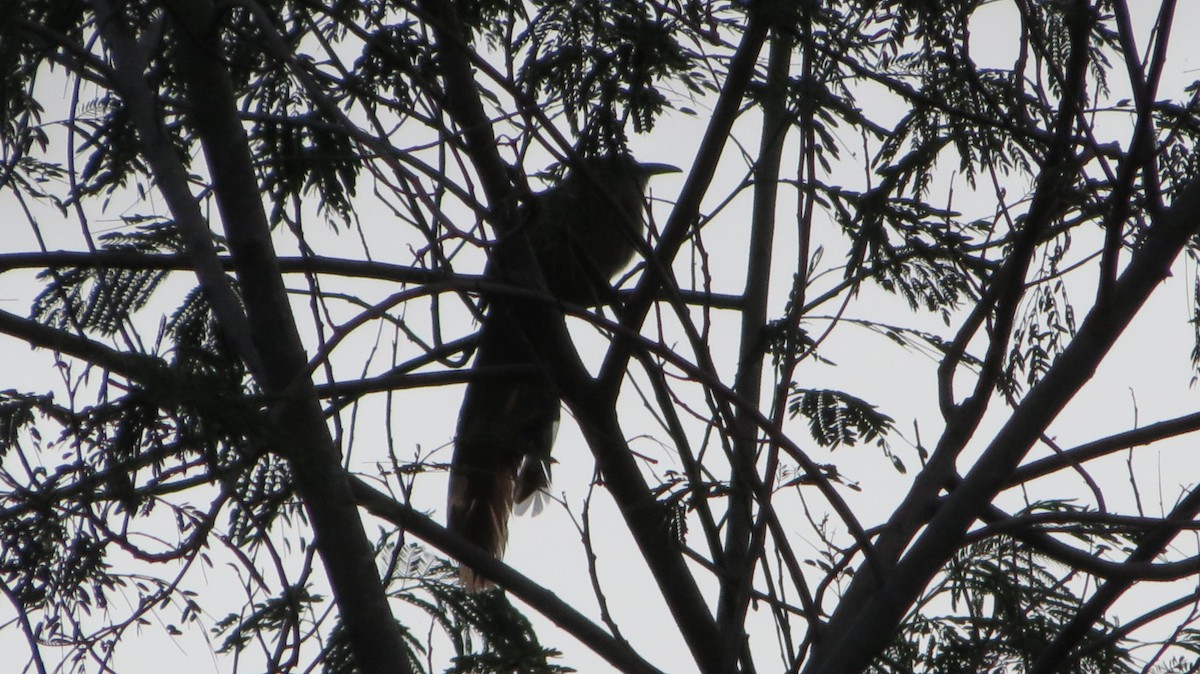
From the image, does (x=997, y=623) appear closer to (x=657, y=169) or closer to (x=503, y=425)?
(x=503, y=425)

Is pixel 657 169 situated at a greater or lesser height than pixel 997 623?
greater

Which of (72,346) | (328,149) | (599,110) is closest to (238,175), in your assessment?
(328,149)

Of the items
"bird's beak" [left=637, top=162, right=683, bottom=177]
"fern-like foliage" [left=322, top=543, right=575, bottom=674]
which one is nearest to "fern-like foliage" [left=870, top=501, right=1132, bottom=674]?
"fern-like foliage" [left=322, top=543, right=575, bottom=674]

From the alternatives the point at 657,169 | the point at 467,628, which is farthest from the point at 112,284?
the point at 657,169

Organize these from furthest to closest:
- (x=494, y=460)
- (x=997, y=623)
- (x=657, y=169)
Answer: (x=657, y=169), (x=494, y=460), (x=997, y=623)

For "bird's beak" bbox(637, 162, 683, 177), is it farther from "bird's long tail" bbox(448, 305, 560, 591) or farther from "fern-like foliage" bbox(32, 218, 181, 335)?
"fern-like foliage" bbox(32, 218, 181, 335)

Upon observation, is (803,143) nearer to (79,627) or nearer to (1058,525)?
(1058,525)

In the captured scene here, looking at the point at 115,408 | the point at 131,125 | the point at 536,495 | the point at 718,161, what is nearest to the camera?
the point at 115,408

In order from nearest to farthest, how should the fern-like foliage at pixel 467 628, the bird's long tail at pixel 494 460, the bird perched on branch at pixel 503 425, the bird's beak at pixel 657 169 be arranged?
the fern-like foliage at pixel 467 628
the bird perched on branch at pixel 503 425
the bird's long tail at pixel 494 460
the bird's beak at pixel 657 169

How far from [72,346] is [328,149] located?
61 cm

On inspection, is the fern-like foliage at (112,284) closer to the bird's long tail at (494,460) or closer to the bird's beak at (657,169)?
the bird's long tail at (494,460)

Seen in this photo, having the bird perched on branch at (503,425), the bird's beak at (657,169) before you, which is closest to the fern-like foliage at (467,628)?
the bird perched on branch at (503,425)

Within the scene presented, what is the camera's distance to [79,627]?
2594 millimetres

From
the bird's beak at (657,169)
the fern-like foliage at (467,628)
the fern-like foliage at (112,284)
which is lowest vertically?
the fern-like foliage at (467,628)
